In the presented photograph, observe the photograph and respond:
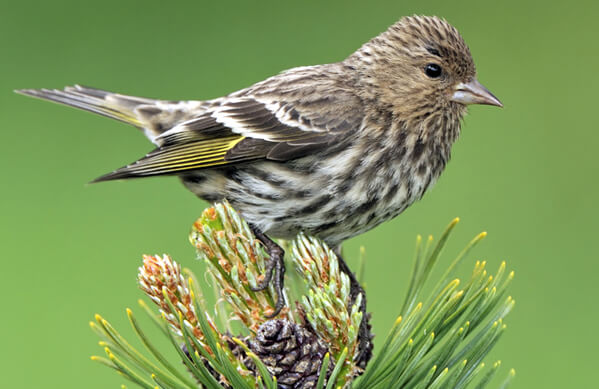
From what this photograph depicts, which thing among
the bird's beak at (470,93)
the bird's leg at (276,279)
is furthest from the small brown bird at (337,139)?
the bird's leg at (276,279)

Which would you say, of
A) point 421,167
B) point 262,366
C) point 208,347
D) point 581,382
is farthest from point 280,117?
point 581,382

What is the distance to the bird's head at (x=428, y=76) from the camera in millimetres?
2930

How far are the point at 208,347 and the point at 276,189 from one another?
0.94 m

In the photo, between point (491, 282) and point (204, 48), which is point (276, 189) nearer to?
point (491, 282)

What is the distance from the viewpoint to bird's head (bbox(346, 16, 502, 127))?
2.93m

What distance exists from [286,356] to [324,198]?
0.93 meters

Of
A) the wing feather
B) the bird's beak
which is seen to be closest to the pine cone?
the wing feather

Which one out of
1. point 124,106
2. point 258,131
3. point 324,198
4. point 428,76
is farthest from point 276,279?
point 124,106

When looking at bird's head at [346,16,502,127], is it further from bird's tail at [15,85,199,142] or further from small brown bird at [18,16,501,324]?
bird's tail at [15,85,199,142]

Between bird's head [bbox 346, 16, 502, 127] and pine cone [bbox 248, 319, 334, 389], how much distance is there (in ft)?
3.99

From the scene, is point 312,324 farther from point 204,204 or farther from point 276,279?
point 204,204

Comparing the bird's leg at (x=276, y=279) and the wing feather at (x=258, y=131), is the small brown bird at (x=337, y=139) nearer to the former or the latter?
the wing feather at (x=258, y=131)

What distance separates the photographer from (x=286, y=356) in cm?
190

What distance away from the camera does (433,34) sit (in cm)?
294
